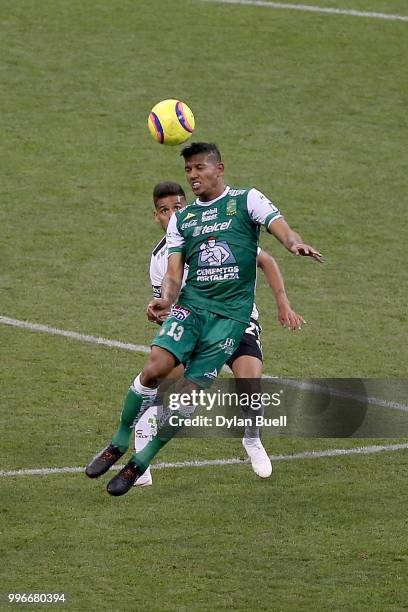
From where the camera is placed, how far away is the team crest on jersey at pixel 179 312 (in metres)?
10.8

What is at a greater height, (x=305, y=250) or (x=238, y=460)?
(x=305, y=250)

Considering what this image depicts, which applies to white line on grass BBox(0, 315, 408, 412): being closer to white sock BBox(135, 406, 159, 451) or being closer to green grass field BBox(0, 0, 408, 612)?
green grass field BBox(0, 0, 408, 612)

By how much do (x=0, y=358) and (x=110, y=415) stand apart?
199cm

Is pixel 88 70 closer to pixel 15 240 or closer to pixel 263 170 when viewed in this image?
pixel 263 170

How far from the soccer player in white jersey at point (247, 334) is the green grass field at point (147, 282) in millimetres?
273

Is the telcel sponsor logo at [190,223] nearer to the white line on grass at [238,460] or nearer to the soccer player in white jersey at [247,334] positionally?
the soccer player in white jersey at [247,334]

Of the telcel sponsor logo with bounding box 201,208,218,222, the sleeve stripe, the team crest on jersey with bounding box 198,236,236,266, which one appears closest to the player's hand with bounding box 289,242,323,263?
the sleeve stripe

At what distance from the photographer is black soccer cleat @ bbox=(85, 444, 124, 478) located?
1062cm

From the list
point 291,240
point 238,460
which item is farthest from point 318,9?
point 291,240

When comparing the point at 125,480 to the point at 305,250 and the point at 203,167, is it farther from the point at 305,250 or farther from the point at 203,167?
the point at 203,167

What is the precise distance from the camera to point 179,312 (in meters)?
10.8

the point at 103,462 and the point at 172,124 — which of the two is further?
the point at 172,124

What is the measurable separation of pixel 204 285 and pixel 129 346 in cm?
422

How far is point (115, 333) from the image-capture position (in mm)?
15344
